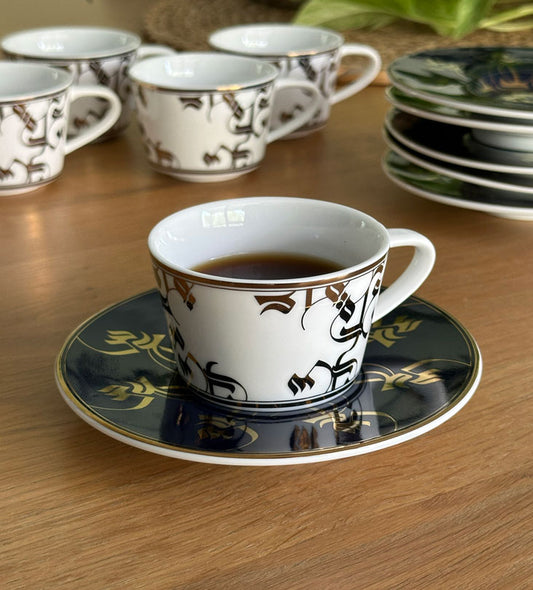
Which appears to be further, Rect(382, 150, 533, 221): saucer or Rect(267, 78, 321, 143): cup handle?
Rect(267, 78, 321, 143): cup handle

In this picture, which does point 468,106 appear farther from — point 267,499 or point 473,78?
Answer: point 267,499

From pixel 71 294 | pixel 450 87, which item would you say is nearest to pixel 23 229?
pixel 71 294

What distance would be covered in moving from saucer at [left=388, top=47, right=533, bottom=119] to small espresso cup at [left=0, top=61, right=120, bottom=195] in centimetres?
29

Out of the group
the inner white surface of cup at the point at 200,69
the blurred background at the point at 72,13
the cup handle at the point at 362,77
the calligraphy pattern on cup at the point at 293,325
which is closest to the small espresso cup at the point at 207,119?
the inner white surface of cup at the point at 200,69

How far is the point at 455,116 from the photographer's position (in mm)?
659

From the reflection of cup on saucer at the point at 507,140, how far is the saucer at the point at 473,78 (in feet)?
0.09

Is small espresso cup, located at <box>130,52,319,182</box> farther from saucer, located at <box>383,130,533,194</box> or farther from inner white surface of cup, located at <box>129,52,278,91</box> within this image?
saucer, located at <box>383,130,533,194</box>

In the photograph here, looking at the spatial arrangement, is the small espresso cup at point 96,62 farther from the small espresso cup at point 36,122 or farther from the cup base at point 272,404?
the cup base at point 272,404

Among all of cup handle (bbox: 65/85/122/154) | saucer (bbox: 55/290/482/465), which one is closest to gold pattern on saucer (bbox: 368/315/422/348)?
saucer (bbox: 55/290/482/465)

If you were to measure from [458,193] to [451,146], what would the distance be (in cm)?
4

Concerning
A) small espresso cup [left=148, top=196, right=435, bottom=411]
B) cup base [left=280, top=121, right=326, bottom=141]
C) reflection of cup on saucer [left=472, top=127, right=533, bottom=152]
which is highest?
small espresso cup [left=148, top=196, right=435, bottom=411]

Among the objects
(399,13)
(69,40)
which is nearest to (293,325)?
(69,40)

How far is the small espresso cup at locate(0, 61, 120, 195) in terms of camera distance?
0.72m

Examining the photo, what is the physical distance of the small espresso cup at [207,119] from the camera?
0.75 meters
